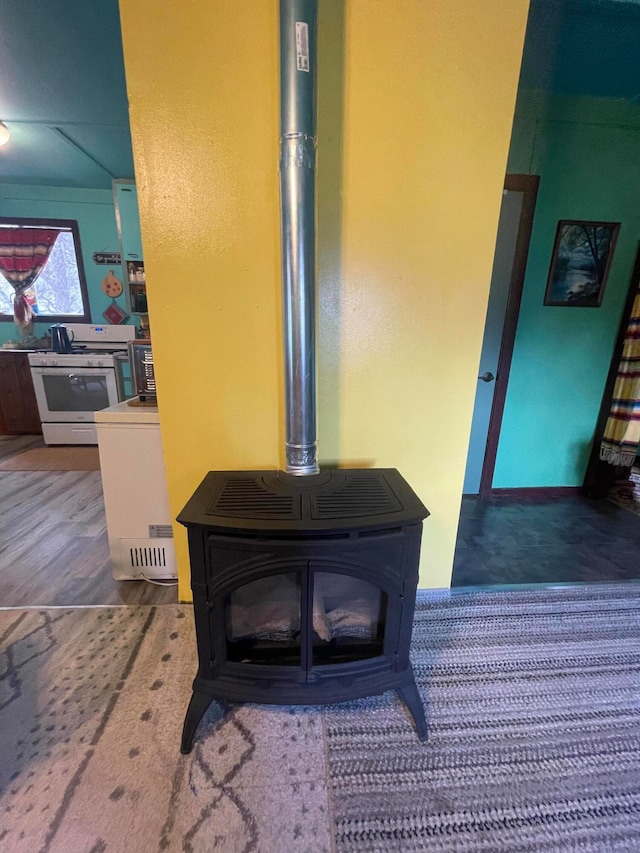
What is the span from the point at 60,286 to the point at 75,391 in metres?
1.56

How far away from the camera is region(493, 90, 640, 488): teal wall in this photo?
2.16m

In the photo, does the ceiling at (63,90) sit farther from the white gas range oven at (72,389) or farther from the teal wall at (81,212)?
the white gas range oven at (72,389)

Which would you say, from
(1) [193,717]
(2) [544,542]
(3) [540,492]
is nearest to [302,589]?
(1) [193,717]

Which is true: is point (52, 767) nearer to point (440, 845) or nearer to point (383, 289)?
point (440, 845)

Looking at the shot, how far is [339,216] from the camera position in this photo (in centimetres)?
125

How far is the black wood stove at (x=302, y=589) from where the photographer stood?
949mm

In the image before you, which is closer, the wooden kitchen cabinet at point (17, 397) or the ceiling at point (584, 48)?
the ceiling at point (584, 48)

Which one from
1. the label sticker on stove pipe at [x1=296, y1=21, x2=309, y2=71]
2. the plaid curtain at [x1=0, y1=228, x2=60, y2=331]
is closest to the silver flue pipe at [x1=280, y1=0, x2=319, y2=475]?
the label sticker on stove pipe at [x1=296, y1=21, x2=309, y2=71]

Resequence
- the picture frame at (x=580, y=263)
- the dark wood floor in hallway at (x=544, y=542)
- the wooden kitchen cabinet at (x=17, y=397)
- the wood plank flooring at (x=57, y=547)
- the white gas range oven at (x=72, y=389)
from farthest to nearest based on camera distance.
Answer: the wooden kitchen cabinet at (x=17, y=397) → the white gas range oven at (x=72, y=389) → the picture frame at (x=580, y=263) → the dark wood floor in hallway at (x=544, y=542) → the wood plank flooring at (x=57, y=547)

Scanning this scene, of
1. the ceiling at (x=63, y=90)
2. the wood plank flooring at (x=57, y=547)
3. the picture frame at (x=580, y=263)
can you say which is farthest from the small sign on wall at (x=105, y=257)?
the picture frame at (x=580, y=263)

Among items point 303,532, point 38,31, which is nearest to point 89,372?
point 38,31

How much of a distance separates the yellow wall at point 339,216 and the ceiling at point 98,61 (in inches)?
34.1

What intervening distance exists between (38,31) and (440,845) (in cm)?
346

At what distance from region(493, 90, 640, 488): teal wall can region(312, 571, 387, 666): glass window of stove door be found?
1968 millimetres
